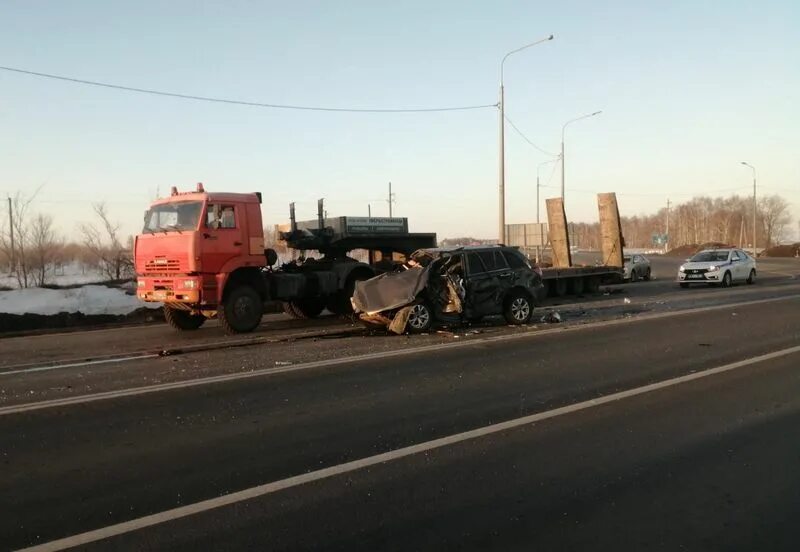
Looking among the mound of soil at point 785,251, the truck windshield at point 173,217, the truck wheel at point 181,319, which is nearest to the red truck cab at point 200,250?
the truck windshield at point 173,217

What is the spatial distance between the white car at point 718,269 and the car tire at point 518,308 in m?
14.7

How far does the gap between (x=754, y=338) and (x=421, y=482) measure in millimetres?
9560

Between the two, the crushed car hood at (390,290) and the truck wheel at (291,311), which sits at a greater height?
the crushed car hood at (390,290)

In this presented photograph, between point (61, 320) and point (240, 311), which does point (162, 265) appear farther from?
point (61, 320)

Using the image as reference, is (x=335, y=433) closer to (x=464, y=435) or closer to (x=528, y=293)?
(x=464, y=435)

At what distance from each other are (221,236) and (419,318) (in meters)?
4.48

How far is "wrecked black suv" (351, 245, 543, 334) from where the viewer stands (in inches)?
509

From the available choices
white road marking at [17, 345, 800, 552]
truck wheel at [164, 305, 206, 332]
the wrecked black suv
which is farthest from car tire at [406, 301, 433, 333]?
white road marking at [17, 345, 800, 552]

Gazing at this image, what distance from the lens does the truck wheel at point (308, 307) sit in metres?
17.2

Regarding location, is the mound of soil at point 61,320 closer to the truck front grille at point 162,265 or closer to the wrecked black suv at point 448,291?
the truck front grille at point 162,265

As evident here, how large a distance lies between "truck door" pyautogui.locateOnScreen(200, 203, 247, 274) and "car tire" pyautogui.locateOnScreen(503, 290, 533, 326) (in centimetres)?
581

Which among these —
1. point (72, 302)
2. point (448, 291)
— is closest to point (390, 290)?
point (448, 291)

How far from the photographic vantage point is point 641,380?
27.4ft

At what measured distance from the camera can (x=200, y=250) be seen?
43.4 feet
